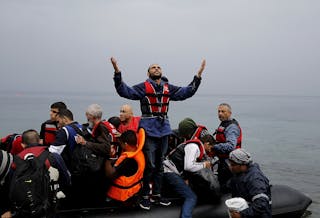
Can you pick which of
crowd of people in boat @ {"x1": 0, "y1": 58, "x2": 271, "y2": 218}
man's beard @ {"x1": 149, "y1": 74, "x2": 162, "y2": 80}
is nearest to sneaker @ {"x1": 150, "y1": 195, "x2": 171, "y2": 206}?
crowd of people in boat @ {"x1": 0, "y1": 58, "x2": 271, "y2": 218}

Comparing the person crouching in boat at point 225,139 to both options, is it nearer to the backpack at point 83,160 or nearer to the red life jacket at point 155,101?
the red life jacket at point 155,101

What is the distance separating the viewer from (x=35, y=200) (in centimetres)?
360

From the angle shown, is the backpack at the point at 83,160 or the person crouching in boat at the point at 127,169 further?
the person crouching in boat at the point at 127,169

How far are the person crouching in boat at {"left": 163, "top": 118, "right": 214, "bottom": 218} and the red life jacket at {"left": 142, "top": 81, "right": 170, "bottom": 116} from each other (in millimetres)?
310

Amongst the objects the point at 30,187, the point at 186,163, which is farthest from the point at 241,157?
the point at 30,187

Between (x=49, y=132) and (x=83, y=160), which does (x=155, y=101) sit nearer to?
(x=83, y=160)

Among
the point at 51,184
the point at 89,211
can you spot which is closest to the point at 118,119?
the point at 89,211

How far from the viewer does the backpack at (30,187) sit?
356 cm

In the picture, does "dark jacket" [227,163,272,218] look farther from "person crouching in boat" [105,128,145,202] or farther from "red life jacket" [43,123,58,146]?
"red life jacket" [43,123,58,146]

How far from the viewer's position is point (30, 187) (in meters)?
3.57

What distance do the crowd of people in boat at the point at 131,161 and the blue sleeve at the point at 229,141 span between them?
1cm

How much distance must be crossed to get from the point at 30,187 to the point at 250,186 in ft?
7.29

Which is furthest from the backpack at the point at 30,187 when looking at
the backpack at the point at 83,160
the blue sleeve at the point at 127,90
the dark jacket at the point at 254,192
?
the dark jacket at the point at 254,192

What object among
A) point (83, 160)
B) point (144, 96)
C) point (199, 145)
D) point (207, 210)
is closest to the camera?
point (83, 160)
